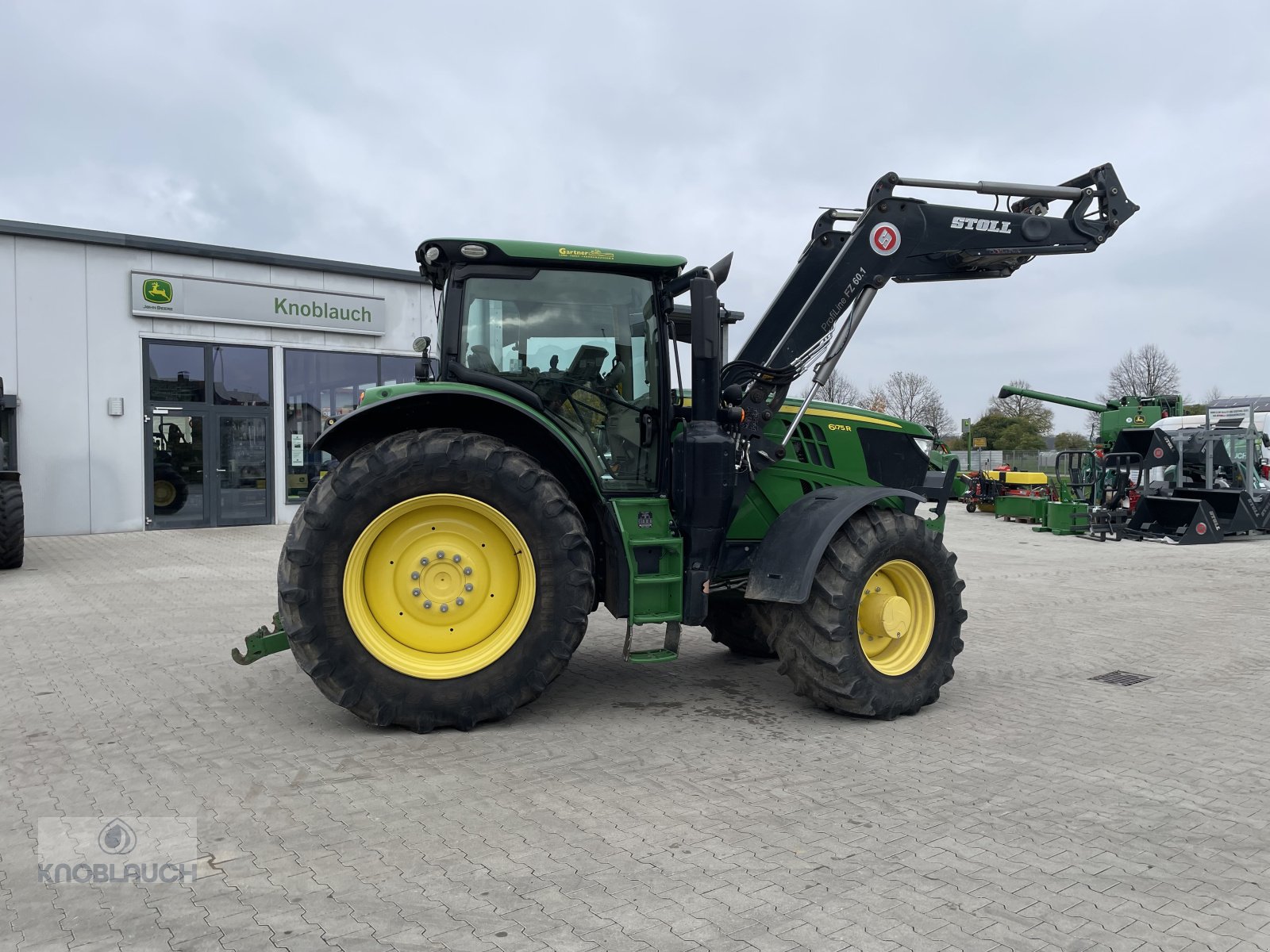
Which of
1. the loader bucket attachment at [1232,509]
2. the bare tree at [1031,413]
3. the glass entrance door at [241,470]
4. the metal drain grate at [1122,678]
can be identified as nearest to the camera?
the metal drain grate at [1122,678]

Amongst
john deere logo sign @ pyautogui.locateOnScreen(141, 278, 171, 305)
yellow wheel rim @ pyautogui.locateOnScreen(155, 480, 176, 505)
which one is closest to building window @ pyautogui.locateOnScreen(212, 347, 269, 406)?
john deere logo sign @ pyautogui.locateOnScreen(141, 278, 171, 305)

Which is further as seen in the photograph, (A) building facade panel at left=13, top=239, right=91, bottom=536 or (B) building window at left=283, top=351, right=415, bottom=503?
(B) building window at left=283, top=351, right=415, bottom=503

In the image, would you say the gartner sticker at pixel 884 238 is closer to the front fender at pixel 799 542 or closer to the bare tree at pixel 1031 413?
the front fender at pixel 799 542

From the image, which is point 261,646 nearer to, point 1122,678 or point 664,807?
point 664,807

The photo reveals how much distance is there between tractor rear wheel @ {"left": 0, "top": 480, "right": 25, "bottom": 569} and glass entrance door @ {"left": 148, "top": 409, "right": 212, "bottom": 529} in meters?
5.62

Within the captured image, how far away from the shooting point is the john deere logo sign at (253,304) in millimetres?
17594

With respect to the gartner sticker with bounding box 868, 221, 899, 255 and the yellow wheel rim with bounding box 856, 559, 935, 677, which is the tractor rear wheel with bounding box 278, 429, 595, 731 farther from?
the gartner sticker with bounding box 868, 221, 899, 255

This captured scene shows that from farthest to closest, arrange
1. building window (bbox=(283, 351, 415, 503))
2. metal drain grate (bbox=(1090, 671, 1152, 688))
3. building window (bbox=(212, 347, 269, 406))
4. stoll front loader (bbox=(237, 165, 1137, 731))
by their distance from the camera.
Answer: building window (bbox=(283, 351, 415, 503)) < building window (bbox=(212, 347, 269, 406)) < metal drain grate (bbox=(1090, 671, 1152, 688)) < stoll front loader (bbox=(237, 165, 1137, 731))

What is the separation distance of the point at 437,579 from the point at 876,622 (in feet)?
8.21

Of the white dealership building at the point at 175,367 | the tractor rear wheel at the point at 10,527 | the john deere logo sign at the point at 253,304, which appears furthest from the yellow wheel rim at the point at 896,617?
the john deere logo sign at the point at 253,304

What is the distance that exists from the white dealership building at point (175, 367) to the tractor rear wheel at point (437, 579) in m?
13.5

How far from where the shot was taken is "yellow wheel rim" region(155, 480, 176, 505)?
17906 millimetres

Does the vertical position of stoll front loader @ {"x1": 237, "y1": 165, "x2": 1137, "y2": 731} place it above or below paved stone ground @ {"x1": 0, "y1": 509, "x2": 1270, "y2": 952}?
above

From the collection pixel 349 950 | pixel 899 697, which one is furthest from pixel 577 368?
pixel 349 950
